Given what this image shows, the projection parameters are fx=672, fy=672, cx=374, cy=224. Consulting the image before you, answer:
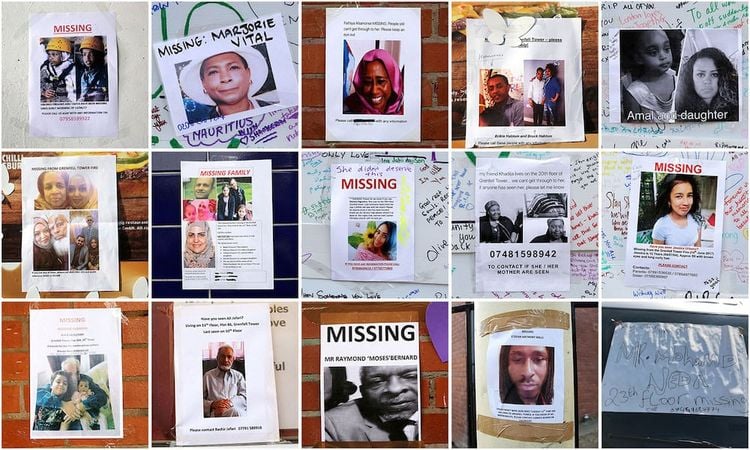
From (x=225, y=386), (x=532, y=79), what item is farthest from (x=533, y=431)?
(x=532, y=79)

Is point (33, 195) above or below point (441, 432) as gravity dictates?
above

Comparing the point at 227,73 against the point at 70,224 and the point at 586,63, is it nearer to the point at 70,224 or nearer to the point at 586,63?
the point at 70,224

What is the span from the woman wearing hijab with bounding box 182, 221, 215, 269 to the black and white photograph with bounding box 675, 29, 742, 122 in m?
1.46

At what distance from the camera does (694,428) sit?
2.04 m

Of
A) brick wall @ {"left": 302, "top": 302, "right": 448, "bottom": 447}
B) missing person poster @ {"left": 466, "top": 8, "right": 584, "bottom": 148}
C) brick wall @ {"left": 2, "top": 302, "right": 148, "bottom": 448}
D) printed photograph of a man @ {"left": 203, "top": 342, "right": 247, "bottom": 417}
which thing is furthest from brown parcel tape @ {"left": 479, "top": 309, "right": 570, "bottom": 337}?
brick wall @ {"left": 2, "top": 302, "right": 148, "bottom": 448}

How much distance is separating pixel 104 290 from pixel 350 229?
2.54 feet

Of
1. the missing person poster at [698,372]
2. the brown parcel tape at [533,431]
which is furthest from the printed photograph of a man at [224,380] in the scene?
the missing person poster at [698,372]

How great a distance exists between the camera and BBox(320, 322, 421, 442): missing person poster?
2047 millimetres

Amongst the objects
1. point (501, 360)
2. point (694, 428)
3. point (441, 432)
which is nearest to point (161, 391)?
point (441, 432)

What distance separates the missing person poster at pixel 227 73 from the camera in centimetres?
203

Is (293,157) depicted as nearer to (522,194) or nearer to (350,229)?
(350,229)

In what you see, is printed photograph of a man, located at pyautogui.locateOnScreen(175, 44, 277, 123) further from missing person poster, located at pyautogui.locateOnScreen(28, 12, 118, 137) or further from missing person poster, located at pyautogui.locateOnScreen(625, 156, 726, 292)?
missing person poster, located at pyautogui.locateOnScreen(625, 156, 726, 292)

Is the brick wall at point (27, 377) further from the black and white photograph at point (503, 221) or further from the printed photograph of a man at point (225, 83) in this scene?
the black and white photograph at point (503, 221)

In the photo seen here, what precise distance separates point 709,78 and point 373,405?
1.41 meters
